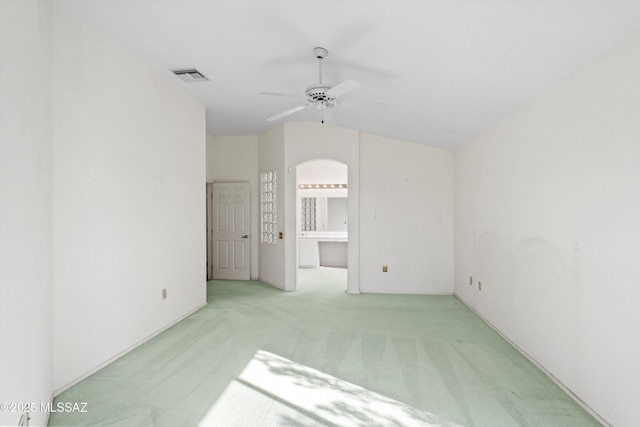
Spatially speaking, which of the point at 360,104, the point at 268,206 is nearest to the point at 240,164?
the point at 268,206

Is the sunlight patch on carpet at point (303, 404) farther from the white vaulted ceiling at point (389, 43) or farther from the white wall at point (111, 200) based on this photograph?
the white vaulted ceiling at point (389, 43)

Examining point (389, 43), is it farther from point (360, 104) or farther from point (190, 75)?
point (190, 75)

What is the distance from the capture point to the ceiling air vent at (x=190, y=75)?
3643mm

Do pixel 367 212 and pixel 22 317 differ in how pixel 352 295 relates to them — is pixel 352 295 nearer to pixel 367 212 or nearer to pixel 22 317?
pixel 367 212

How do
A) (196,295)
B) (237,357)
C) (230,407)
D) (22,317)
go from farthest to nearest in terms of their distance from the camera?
1. (196,295)
2. (237,357)
3. (230,407)
4. (22,317)

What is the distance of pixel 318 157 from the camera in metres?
5.89

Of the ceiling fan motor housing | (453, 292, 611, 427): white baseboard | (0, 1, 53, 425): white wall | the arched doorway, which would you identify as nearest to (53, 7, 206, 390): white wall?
(0, 1, 53, 425): white wall

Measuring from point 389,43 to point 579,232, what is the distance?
76.0 inches

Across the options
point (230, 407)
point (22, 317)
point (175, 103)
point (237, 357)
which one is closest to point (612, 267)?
point (230, 407)

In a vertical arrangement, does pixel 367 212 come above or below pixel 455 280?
above

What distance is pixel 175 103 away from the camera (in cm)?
413

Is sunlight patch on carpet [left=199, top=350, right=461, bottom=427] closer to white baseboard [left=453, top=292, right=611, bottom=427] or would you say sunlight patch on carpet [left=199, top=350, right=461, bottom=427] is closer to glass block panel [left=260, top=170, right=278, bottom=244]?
white baseboard [left=453, top=292, right=611, bottom=427]

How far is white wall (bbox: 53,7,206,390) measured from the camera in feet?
8.58

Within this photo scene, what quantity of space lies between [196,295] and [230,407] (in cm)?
253
